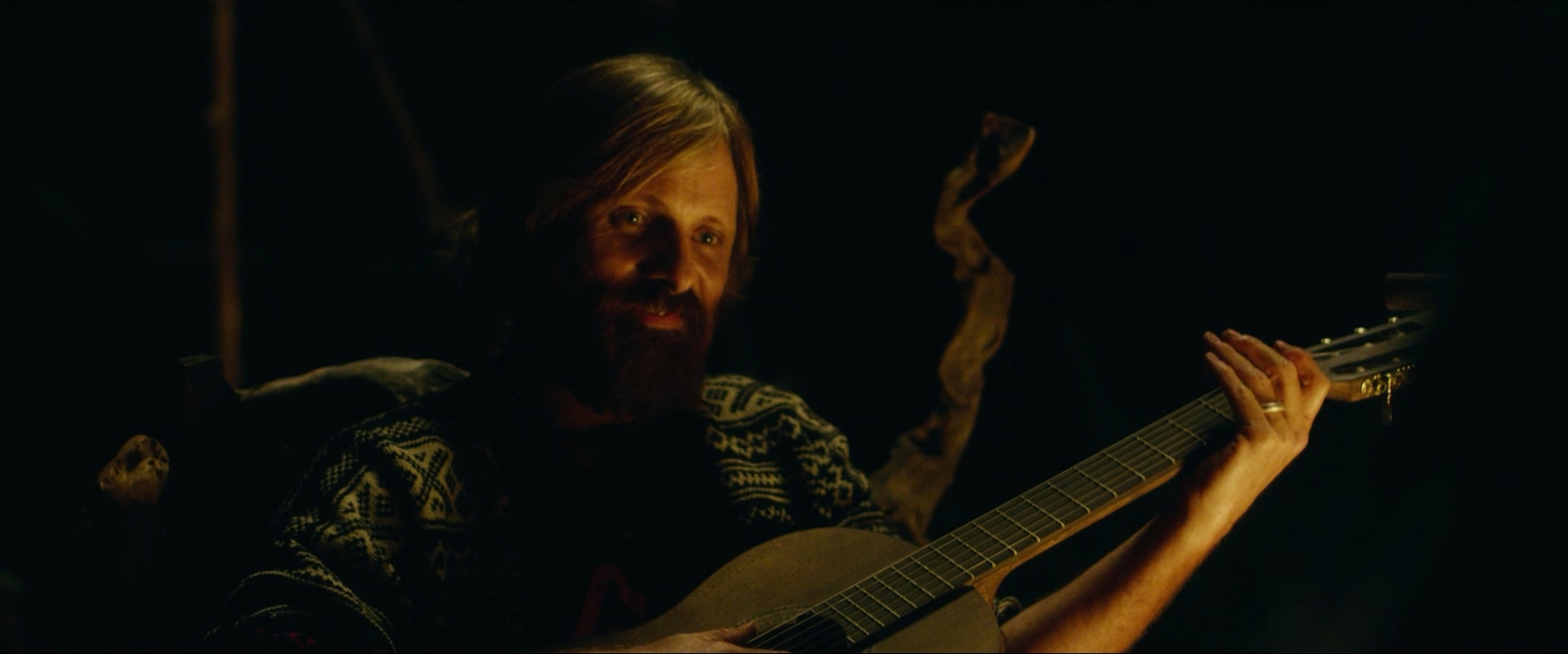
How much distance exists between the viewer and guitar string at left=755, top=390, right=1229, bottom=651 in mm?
Result: 1450

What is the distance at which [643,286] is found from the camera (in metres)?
1.66

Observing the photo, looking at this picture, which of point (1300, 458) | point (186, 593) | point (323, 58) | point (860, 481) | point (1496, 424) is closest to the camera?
point (1496, 424)

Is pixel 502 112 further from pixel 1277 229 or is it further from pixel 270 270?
pixel 1277 229

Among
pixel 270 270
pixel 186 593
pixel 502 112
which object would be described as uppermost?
pixel 502 112

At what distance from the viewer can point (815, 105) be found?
2082 millimetres

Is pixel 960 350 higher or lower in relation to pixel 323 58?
lower

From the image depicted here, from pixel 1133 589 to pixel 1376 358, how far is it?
0.44 meters

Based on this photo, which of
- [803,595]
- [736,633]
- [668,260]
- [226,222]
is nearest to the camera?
[736,633]

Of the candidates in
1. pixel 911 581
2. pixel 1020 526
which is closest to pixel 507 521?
pixel 911 581

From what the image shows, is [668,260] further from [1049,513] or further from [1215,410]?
[1215,410]

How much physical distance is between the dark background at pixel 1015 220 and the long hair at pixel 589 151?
4.3 inches

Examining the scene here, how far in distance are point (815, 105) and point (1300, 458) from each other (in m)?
0.99

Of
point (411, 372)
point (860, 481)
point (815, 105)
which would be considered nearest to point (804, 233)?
point (815, 105)

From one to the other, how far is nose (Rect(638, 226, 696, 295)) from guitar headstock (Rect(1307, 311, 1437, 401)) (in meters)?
0.85
